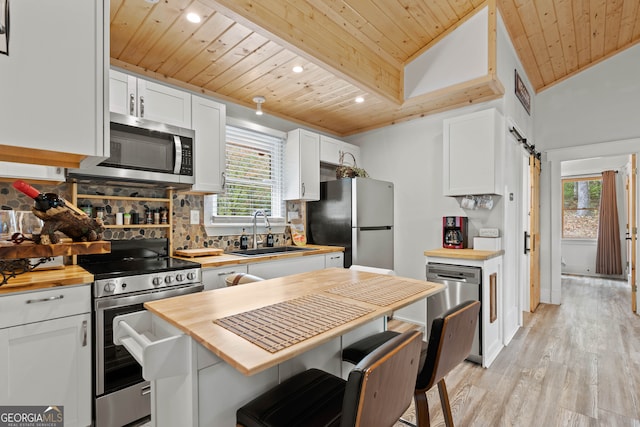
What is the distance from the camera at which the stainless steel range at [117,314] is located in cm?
190

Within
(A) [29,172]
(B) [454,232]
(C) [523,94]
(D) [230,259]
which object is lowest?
(D) [230,259]

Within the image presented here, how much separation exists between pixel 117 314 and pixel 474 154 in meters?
3.27

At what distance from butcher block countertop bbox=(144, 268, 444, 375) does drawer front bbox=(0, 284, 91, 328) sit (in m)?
0.78

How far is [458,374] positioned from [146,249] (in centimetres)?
281

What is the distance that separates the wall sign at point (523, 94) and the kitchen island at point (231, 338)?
3.35 m

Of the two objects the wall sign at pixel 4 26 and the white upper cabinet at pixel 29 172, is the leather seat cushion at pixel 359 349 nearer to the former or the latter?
the wall sign at pixel 4 26

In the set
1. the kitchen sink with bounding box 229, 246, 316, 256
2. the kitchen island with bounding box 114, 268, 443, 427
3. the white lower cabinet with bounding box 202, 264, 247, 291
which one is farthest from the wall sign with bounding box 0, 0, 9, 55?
the kitchen sink with bounding box 229, 246, 316, 256

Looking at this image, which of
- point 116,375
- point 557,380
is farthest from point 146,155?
point 557,380

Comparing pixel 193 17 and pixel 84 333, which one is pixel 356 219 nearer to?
pixel 193 17

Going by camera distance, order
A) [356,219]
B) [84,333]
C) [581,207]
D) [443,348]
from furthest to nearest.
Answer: [581,207]
[356,219]
[84,333]
[443,348]

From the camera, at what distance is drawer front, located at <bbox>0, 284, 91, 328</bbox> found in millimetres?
1598

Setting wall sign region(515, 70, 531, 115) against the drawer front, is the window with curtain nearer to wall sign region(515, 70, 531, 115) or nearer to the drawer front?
wall sign region(515, 70, 531, 115)

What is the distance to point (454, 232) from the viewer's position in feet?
11.1

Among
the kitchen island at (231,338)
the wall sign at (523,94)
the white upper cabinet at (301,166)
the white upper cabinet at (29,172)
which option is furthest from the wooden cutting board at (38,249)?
the wall sign at (523,94)
